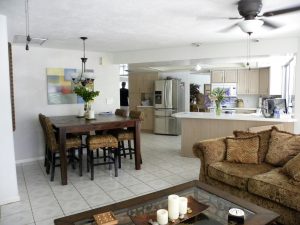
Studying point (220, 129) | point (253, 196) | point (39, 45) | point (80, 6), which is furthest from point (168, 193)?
point (39, 45)

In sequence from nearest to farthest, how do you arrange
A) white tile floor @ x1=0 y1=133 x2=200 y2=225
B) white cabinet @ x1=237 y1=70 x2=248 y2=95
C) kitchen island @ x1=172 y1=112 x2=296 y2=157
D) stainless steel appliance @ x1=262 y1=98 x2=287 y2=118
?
white tile floor @ x1=0 y1=133 x2=200 y2=225 < kitchen island @ x1=172 y1=112 x2=296 y2=157 < stainless steel appliance @ x1=262 y1=98 x2=287 y2=118 < white cabinet @ x1=237 y1=70 x2=248 y2=95

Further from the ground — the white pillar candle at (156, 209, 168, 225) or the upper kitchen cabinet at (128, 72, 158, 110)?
the upper kitchen cabinet at (128, 72, 158, 110)

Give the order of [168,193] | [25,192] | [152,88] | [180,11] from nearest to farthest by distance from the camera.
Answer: [168,193], [180,11], [25,192], [152,88]

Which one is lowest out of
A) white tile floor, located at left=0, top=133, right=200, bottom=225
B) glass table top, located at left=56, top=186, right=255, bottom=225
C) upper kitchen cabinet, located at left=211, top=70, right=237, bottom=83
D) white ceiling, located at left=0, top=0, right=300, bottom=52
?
white tile floor, located at left=0, top=133, right=200, bottom=225

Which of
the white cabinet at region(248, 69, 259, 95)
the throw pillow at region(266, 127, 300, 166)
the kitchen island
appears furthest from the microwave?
the throw pillow at region(266, 127, 300, 166)

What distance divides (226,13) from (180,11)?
1.87 feet

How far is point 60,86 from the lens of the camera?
5.25 meters

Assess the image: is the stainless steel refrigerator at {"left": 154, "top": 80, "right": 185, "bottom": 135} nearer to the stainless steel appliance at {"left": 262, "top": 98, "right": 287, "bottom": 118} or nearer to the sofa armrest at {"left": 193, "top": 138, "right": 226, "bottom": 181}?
the stainless steel appliance at {"left": 262, "top": 98, "right": 287, "bottom": 118}

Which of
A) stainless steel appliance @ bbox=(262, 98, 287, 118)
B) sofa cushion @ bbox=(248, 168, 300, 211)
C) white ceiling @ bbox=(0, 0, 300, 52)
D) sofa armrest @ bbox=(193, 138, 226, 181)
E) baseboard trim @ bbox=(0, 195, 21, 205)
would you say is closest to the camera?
sofa cushion @ bbox=(248, 168, 300, 211)

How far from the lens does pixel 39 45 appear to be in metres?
4.79

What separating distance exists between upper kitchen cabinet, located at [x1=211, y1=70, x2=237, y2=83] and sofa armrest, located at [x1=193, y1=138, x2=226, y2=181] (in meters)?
5.53

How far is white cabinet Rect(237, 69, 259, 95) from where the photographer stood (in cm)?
802

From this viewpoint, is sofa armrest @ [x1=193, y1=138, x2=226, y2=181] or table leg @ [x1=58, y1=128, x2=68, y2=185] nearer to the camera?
sofa armrest @ [x1=193, y1=138, x2=226, y2=181]

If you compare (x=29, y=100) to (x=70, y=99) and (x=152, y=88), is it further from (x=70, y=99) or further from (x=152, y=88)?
(x=152, y=88)
